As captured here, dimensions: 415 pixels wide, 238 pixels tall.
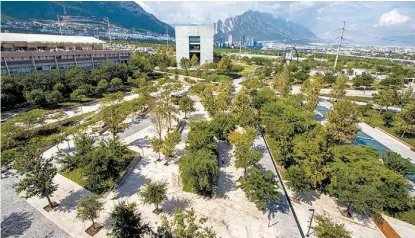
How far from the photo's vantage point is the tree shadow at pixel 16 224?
634 inches

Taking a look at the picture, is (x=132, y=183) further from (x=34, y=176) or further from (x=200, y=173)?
(x=34, y=176)

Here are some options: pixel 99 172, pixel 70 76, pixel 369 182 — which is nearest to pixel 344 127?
pixel 369 182

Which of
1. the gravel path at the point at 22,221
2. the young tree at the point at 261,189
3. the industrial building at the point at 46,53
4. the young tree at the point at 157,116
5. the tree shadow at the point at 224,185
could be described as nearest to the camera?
the gravel path at the point at 22,221

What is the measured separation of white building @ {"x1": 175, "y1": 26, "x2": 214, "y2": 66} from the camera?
8888cm

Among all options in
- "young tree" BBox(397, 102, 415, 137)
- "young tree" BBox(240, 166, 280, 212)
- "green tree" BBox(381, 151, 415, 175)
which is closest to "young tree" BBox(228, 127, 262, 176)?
"young tree" BBox(240, 166, 280, 212)

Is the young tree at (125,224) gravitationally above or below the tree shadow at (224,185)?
above

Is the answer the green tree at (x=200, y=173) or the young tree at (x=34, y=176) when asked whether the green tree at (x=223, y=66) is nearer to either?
the green tree at (x=200, y=173)

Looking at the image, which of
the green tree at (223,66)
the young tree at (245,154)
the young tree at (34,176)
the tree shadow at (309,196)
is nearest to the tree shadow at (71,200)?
the young tree at (34,176)

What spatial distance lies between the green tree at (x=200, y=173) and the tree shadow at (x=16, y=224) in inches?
486

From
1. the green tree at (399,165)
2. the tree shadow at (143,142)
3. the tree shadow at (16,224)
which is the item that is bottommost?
the tree shadow at (16,224)

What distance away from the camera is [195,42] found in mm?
92062

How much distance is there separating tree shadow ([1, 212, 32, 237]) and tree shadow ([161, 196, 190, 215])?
10263 millimetres

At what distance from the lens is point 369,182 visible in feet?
60.0

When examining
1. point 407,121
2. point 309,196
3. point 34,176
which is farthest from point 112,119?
point 407,121
